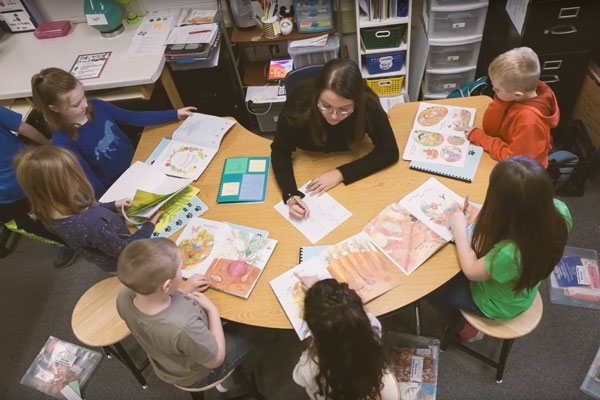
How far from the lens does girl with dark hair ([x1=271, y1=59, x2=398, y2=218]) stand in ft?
5.22

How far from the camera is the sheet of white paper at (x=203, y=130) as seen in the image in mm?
1982

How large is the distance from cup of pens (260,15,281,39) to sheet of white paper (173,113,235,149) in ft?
3.24

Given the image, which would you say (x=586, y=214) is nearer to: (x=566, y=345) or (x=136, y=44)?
(x=566, y=345)

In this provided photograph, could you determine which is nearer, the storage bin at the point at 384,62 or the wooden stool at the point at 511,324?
the wooden stool at the point at 511,324

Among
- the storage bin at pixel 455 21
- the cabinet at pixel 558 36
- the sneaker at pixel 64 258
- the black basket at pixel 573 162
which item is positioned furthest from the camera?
the sneaker at pixel 64 258

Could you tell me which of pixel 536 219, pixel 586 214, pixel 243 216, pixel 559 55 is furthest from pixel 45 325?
pixel 559 55

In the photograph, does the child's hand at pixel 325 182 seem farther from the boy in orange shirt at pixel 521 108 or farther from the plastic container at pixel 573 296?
the plastic container at pixel 573 296

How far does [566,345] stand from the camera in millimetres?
1982

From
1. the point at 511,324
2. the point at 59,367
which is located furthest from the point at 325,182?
the point at 59,367

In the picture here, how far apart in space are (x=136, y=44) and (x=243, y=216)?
1758 millimetres

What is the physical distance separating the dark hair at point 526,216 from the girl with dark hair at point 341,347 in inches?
19.4

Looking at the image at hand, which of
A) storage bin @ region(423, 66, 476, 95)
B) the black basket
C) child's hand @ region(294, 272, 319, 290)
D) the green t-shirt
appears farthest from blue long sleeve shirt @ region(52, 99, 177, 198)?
the black basket

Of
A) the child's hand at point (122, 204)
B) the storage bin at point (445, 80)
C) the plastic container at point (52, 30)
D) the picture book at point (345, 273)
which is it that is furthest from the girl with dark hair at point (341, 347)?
the plastic container at point (52, 30)

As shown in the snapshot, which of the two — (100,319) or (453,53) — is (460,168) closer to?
(453,53)
